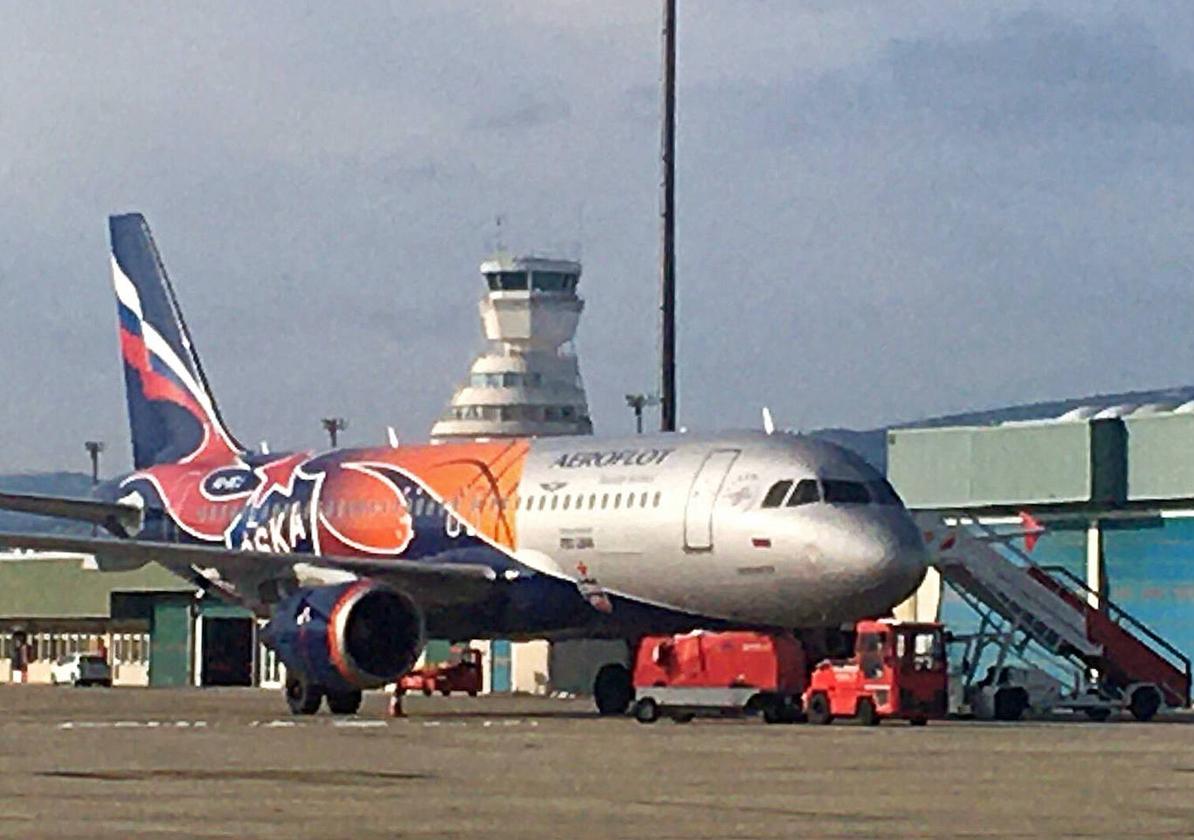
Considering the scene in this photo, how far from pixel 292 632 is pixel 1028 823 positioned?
24907 millimetres

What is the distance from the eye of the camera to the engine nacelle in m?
44.4

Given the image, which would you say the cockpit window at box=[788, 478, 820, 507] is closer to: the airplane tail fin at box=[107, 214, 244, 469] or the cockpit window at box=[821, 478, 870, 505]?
the cockpit window at box=[821, 478, 870, 505]

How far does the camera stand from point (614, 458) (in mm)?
45906

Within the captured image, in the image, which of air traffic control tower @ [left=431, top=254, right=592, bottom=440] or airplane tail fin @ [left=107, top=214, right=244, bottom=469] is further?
air traffic control tower @ [left=431, top=254, right=592, bottom=440]

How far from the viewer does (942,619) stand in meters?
62.4

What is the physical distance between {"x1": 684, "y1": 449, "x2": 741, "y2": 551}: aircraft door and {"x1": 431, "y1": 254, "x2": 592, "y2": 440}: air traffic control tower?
10581 centimetres

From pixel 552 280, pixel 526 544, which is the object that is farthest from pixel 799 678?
pixel 552 280

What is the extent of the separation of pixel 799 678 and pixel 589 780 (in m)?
16.1

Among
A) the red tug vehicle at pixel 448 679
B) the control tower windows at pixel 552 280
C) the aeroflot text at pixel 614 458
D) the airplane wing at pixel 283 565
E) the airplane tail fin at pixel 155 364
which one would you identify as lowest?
the red tug vehicle at pixel 448 679

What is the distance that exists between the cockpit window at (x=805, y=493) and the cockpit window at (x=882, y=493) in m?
0.94

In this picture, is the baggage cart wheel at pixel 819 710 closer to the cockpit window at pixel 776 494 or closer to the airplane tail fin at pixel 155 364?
the cockpit window at pixel 776 494

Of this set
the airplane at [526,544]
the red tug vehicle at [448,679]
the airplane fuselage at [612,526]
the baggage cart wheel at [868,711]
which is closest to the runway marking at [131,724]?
the airplane at [526,544]

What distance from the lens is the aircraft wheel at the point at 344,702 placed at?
151 feet

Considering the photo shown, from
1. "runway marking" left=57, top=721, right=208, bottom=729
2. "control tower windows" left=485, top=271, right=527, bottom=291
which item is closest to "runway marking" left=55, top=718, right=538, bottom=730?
"runway marking" left=57, top=721, right=208, bottom=729
